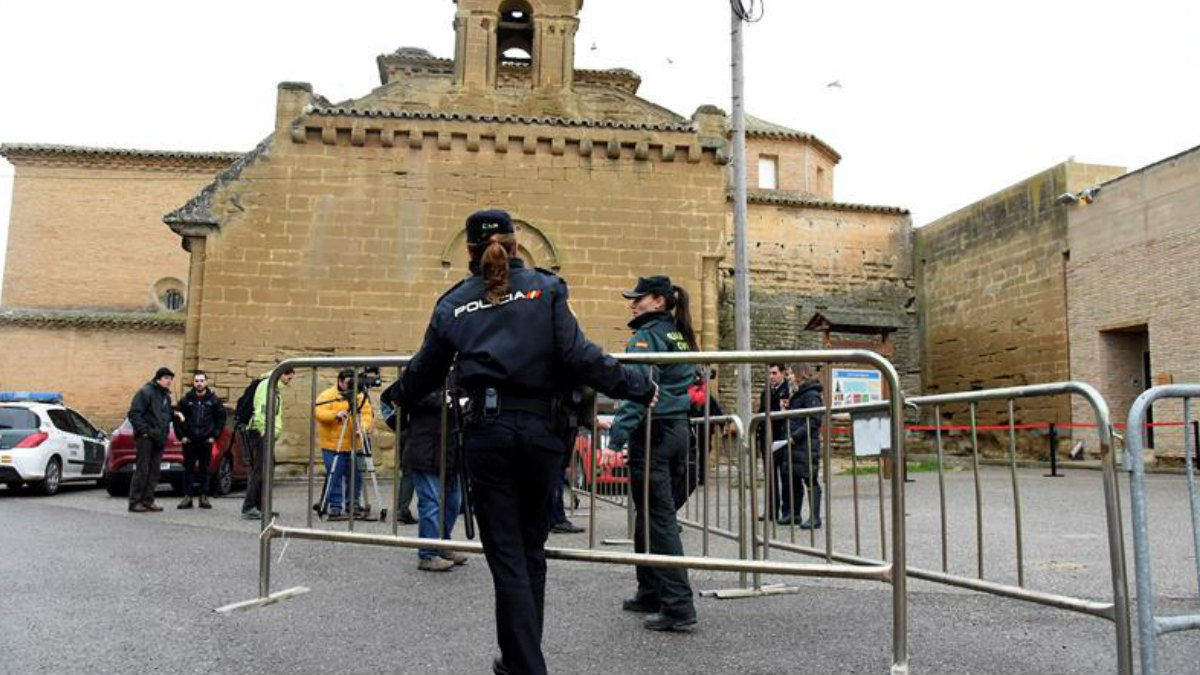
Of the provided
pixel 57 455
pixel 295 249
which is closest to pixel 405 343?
pixel 295 249

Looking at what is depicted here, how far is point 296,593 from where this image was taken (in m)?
5.65

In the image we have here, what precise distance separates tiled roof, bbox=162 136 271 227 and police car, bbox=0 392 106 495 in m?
3.87

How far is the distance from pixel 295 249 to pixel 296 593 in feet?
38.9

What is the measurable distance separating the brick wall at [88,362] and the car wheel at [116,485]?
17.5 meters

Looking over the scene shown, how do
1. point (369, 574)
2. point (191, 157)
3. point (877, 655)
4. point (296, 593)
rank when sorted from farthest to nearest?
point (191, 157)
point (369, 574)
point (296, 593)
point (877, 655)

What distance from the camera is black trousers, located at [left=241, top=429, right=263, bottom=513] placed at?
10.3 meters

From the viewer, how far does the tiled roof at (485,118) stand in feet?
54.7

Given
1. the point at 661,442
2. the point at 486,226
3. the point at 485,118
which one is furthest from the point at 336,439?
the point at 485,118

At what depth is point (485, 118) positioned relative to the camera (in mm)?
16938

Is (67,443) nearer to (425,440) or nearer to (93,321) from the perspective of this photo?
(425,440)

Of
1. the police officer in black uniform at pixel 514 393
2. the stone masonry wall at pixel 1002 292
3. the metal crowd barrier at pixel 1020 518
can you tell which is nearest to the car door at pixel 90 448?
the metal crowd barrier at pixel 1020 518

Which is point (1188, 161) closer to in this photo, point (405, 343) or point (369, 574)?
point (405, 343)

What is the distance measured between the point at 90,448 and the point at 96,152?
23561mm

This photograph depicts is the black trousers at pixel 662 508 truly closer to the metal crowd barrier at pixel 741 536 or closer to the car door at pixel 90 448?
the metal crowd barrier at pixel 741 536
